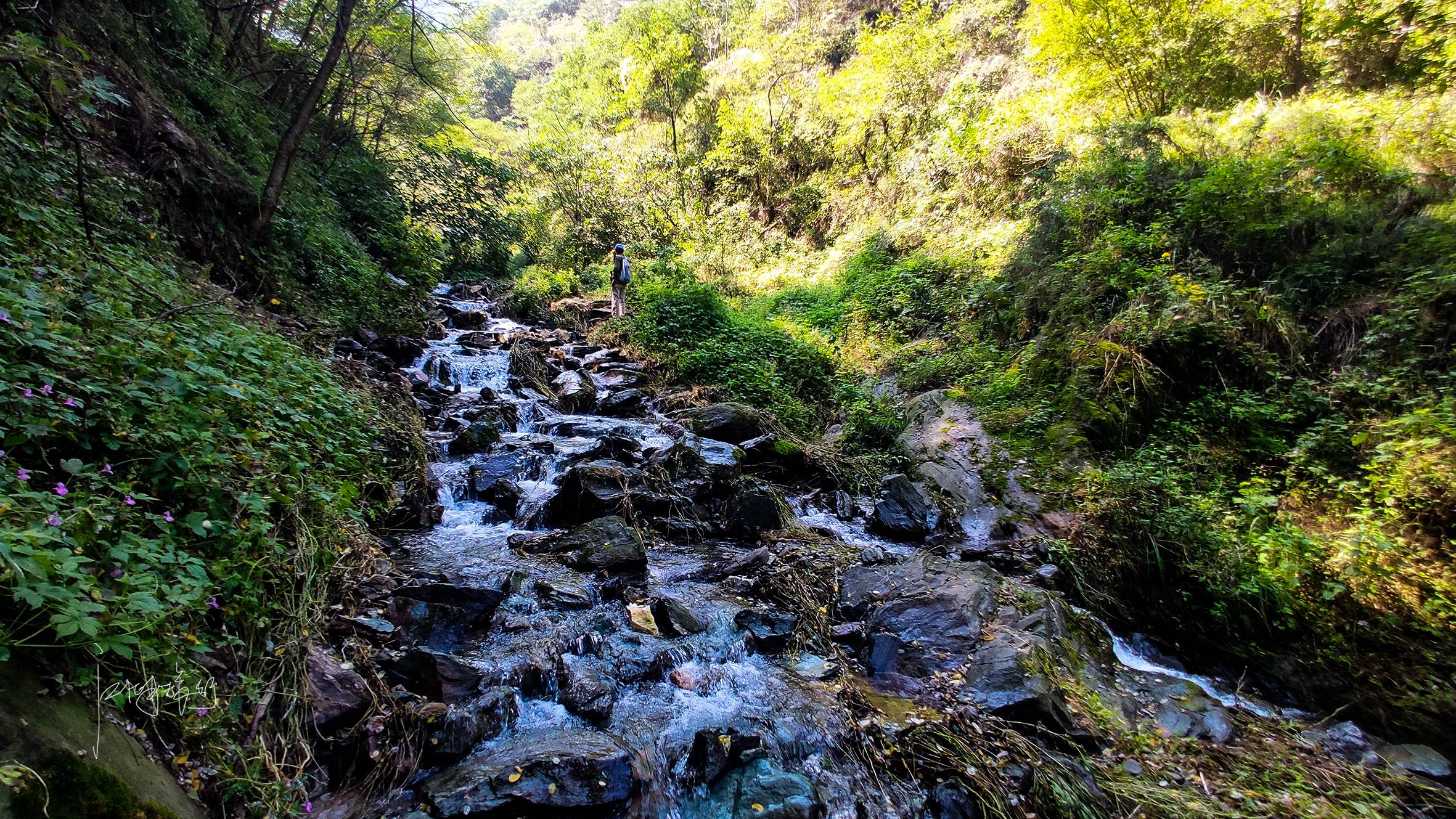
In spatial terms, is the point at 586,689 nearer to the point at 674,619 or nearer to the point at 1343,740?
the point at 674,619

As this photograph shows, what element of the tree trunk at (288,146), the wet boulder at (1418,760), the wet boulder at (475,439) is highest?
the tree trunk at (288,146)

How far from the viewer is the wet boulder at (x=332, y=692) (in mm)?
2910

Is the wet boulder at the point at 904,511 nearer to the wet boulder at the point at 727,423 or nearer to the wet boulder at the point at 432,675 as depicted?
the wet boulder at the point at 727,423

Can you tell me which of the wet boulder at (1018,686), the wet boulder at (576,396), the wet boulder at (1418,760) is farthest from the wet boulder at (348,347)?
the wet boulder at (1418,760)

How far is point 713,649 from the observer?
4.34m

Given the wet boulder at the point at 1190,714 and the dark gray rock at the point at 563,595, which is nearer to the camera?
the wet boulder at the point at 1190,714

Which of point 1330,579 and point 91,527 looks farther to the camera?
point 1330,579

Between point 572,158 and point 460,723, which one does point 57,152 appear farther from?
point 572,158

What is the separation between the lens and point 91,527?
2.21 m

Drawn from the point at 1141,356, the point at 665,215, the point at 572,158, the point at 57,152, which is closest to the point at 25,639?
the point at 57,152

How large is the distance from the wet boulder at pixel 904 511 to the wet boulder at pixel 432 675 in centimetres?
453

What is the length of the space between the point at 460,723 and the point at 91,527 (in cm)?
184

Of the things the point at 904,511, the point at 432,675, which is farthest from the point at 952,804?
the point at 904,511

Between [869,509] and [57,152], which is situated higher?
[57,152]
